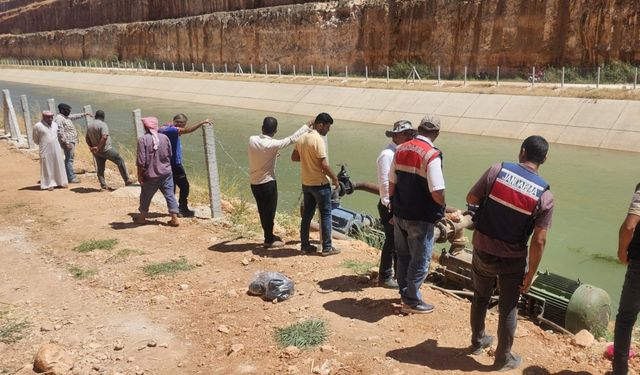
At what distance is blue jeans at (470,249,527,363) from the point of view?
4.04 meters

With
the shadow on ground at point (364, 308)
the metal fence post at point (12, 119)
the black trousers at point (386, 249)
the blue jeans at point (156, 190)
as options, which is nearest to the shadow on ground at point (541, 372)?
the shadow on ground at point (364, 308)

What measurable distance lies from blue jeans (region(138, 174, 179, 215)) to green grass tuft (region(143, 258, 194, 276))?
1.72 metres

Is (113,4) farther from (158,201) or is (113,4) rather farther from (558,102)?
(158,201)

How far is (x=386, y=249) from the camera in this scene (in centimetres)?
570

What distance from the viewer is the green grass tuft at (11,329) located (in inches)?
194

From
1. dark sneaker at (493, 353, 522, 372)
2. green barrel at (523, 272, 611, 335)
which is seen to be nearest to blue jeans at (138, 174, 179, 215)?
green barrel at (523, 272, 611, 335)

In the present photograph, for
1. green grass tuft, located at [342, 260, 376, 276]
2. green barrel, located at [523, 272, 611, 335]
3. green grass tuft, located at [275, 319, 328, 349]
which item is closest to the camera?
green grass tuft, located at [275, 319, 328, 349]

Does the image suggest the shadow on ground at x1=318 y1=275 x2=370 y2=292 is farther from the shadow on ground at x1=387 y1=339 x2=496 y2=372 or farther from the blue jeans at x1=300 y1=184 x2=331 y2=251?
the shadow on ground at x1=387 y1=339 x2=496 y2=372

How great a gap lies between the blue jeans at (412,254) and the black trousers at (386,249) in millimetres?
413

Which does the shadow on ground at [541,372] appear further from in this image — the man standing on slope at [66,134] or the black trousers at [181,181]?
the man standing on slope at [66,134]

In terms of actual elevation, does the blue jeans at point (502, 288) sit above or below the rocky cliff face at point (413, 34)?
below

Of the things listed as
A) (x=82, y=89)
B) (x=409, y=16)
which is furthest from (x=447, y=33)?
(x=82, y=89)

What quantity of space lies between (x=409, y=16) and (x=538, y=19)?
908cm

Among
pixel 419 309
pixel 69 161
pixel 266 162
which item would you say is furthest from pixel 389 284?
pixel 69 161
